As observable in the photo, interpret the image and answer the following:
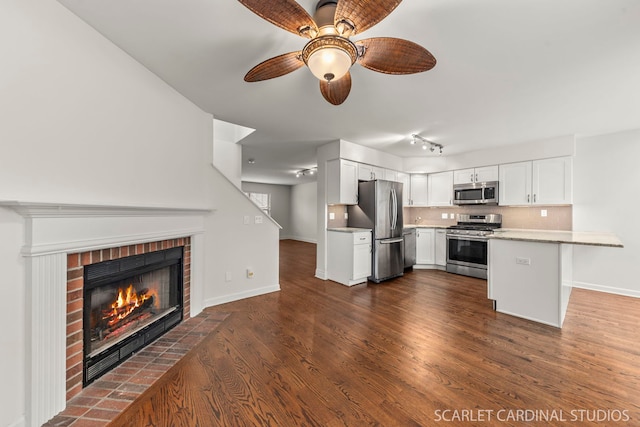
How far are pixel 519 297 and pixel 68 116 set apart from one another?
4.50 m

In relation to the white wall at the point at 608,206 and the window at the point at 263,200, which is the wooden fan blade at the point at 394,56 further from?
the window at the point at 263,200

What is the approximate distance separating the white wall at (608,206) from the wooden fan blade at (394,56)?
4.41 metres

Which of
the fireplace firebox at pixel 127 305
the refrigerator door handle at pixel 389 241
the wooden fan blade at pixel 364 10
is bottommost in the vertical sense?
the fireplace firebox at pixel 127 305

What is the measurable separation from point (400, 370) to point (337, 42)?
7.73ft

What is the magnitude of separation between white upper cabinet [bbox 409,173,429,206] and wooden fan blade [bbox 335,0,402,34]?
190 inches

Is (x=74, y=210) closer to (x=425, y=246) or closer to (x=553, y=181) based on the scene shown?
(x=425, y=246)

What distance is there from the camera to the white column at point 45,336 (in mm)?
1383

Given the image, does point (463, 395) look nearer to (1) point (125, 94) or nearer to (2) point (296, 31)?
(2) point (296, 31)

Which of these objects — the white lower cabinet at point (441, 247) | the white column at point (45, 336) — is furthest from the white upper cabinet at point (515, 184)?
the white column at point (45, 336)

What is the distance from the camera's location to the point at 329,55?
1495 millimetres

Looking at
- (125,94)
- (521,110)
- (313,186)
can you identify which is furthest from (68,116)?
(313,186)

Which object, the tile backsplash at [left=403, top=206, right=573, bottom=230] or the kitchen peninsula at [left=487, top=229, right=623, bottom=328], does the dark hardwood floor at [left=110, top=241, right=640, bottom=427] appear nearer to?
the kitchen peninsula at [left=487, top=229, right=623, bottom=328]

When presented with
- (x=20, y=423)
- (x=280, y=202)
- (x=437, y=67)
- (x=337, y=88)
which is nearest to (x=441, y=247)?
(x=437, y=67)

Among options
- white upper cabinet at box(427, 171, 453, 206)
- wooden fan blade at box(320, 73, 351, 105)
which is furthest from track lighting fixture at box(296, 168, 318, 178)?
wooden fan blade at box(320, 73, 351, 105)
